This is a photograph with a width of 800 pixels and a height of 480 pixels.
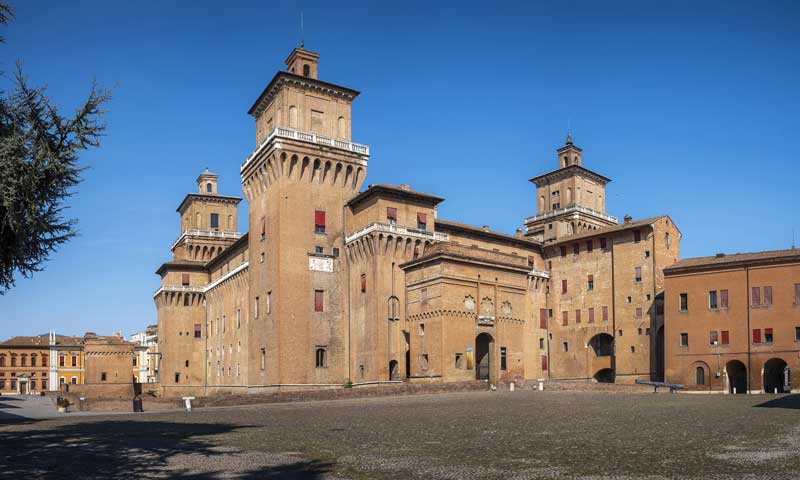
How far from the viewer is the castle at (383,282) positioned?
5300 centimetres

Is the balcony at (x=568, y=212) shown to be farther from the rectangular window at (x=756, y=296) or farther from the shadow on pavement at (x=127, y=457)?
the shadow on pavement at (x=127, y=457)

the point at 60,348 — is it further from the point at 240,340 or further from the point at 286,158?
the point at 286,158

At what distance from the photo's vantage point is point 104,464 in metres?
13.8

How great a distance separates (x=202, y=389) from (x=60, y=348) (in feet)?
191

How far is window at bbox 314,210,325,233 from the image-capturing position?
185 feet

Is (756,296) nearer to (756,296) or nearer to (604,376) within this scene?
(756,296)

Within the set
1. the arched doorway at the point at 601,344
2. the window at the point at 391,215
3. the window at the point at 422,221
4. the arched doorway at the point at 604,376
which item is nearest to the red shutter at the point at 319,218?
the window at the point at 391,215

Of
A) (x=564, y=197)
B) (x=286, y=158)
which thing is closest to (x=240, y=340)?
(x=286, y=158)

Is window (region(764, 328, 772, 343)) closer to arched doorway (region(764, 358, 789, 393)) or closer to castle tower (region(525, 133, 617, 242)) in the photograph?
arched doorway (region(764, 358, 789, 393))

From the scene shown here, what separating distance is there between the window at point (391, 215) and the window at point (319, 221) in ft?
18.2

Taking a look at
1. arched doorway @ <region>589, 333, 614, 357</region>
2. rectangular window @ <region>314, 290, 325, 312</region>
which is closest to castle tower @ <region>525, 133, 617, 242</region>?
arched doorway @ <region>589, 333, 614, 357</region>

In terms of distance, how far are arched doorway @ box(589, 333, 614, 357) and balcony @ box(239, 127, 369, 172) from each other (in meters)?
28.2

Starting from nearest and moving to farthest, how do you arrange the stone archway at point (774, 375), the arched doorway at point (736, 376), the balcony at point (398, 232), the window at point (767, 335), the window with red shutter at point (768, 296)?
the window at point (767, 335)
the window with red shutter at point (768, 296)
the stone archway at point (774, 375)
the arched doorway at point (736, 376)
the balcony at point (398, 232)

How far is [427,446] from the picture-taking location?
1620cm
